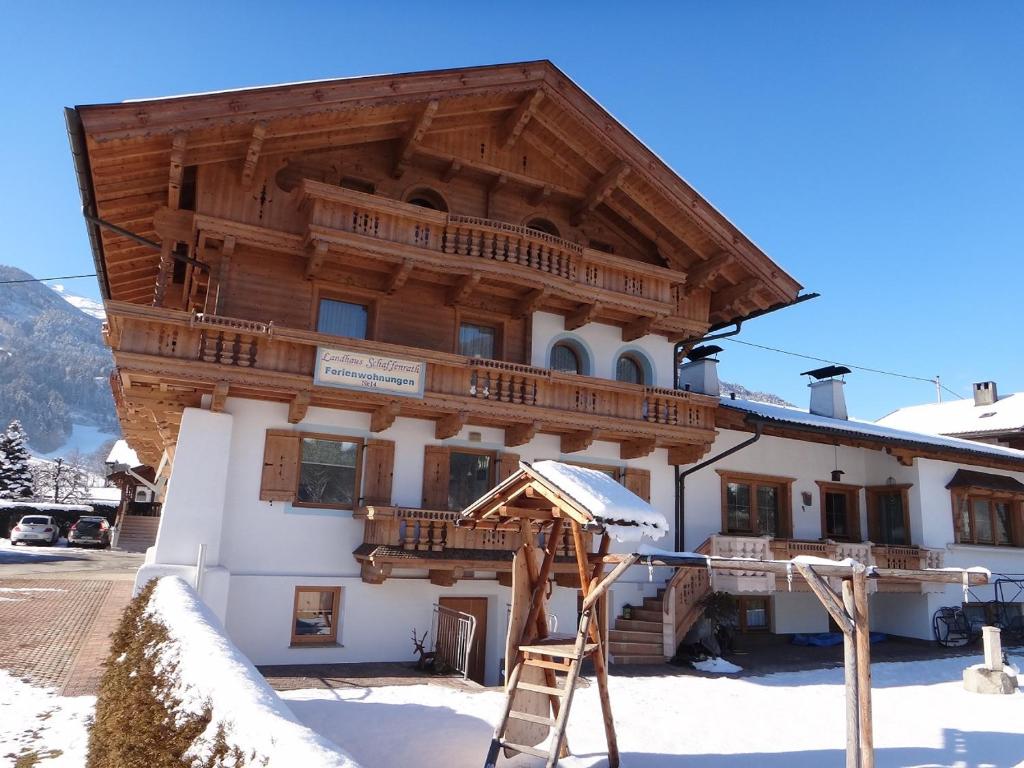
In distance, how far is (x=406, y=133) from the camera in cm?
1585

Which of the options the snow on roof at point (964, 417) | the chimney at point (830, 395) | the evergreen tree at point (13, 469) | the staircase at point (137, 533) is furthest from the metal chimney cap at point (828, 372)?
the evergreen tree at point (13, 469)

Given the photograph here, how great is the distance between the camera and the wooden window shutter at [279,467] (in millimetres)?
14156

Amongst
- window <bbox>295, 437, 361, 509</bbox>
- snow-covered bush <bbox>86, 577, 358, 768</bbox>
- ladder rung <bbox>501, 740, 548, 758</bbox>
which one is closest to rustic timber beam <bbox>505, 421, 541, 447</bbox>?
window <bbox>295, 437, 361, 509</bbox>

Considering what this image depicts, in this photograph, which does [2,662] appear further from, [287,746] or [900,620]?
[900,620]

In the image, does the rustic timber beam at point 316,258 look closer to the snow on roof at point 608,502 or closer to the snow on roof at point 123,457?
the snow on roof at point 608,502

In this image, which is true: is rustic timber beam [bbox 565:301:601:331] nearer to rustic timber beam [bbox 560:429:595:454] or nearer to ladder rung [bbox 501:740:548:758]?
rustic timber beam [bbox 560:429:595:454]

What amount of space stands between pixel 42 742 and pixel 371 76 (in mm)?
12122

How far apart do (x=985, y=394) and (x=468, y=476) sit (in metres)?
30.3

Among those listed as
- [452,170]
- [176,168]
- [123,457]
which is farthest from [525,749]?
[123,457]

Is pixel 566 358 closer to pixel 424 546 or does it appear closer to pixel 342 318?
pixel 342 318

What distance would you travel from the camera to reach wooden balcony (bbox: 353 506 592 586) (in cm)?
1401

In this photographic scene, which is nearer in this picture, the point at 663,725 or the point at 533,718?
the point at 533,718

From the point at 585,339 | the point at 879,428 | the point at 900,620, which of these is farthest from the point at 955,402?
the point at 585,339

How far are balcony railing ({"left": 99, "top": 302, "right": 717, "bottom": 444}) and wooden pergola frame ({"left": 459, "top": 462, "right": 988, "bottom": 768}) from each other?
5.97 m
